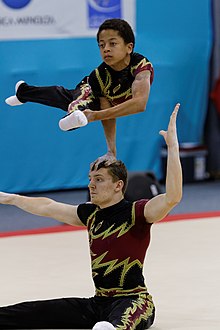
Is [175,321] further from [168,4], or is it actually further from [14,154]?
[168,4]

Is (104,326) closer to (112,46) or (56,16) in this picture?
(112,46)

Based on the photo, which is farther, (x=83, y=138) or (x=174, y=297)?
(x=83, y=138)

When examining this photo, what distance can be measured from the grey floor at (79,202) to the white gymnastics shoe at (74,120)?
433cm

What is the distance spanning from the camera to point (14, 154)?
10750 millimetres

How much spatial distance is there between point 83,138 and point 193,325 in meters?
5.91

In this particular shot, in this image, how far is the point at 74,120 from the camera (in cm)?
497

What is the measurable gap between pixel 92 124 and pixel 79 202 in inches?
41.0

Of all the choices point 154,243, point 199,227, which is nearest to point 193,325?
point 154,243

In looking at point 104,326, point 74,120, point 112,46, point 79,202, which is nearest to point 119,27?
point 112,46

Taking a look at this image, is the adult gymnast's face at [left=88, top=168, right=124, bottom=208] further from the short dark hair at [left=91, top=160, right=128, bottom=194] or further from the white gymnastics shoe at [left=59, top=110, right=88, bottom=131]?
the white gymnastics shoe at [left=59, top=110, right=88, bottom=131]

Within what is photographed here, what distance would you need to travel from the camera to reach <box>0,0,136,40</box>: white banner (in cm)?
1052

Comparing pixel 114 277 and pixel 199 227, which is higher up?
pixel 114 277

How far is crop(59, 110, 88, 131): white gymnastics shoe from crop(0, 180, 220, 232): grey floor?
14.2 feet

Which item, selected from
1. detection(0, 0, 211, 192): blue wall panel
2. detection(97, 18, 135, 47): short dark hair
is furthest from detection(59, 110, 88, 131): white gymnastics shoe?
detection(0, 0, 211, 192): blue wall panel
